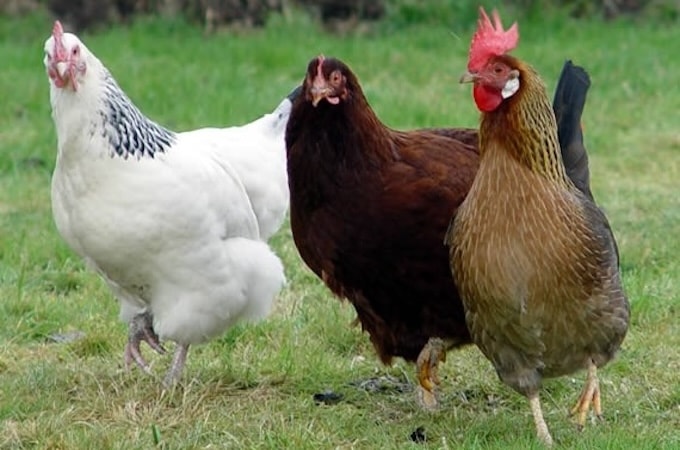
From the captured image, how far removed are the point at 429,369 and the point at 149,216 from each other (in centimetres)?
129

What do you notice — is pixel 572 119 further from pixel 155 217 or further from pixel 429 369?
pixel 155 217

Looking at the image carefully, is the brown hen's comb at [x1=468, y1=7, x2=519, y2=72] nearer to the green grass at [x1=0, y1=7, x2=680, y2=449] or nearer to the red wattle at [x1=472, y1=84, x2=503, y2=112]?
the red wattle at [x1=472, y1=84, x2=503, y2=112]

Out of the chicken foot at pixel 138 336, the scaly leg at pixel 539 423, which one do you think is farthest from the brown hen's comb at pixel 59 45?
the scaly leg at pixel 539 423

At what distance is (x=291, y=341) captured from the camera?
6.39 metres

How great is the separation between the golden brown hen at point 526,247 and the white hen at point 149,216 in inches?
42.1

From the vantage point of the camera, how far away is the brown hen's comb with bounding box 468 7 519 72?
16.2 ft

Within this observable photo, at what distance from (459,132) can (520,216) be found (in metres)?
1.23

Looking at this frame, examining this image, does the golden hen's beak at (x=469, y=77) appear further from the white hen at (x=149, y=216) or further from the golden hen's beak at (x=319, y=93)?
the white hen at (x=149, y=216)

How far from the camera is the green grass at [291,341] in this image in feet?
17.3

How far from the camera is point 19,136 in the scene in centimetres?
1031

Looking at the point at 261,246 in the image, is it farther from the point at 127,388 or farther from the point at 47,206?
the point at 47,206

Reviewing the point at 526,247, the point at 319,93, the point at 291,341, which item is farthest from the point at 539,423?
the point at 291,341

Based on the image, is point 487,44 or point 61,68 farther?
point 61,68

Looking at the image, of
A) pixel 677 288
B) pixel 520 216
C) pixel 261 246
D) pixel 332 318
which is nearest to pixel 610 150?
pixel 677 288
